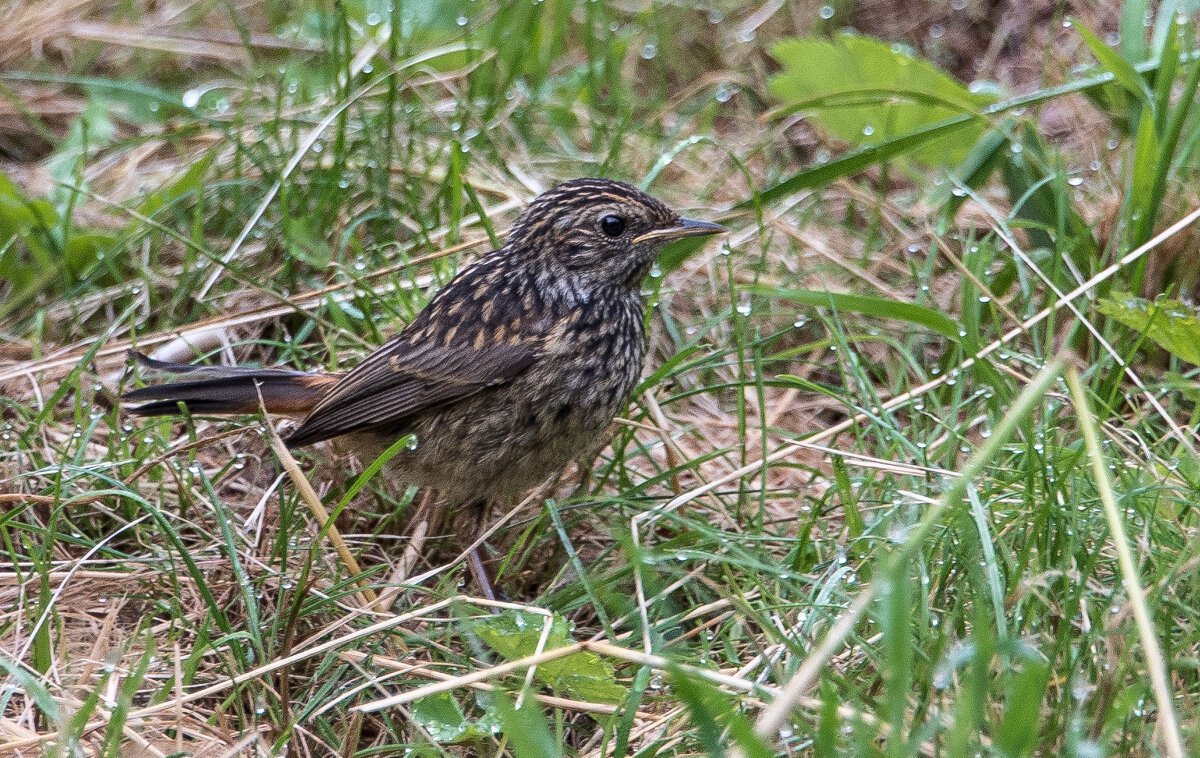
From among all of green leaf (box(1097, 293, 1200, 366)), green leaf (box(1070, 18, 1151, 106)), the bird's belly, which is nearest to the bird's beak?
the bird's belly

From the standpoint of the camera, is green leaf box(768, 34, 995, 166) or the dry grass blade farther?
green leaf box(768, 34, 995, 166)

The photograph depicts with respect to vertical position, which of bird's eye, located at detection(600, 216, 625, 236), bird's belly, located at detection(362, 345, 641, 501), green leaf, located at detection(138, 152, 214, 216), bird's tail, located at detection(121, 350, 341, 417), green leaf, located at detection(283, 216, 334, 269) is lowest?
bird's belly, located at detection(362, 345, 641, 501)

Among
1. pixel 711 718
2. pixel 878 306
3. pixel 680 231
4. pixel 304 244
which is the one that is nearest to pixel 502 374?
pixel 680 231

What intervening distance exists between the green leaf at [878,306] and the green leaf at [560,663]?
146cm

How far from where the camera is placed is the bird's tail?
3988mm

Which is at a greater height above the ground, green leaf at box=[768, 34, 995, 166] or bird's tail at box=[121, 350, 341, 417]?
green leaf at box=[768, 34, 995, 166]

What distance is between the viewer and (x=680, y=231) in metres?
4.32

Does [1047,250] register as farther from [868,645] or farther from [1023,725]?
[1023,725]

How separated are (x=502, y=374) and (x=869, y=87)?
2521 millimetres

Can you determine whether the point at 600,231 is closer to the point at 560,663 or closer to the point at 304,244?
the point at 304,244

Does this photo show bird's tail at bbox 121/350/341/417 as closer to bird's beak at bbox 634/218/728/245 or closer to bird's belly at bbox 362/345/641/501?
bird's belly at bbox 362/345/641/501

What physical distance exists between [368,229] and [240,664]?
2351 millimetres

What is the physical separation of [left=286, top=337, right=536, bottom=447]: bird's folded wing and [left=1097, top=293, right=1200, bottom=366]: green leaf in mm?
1820

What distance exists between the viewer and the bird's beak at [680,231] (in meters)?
4.30
